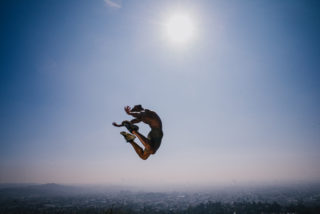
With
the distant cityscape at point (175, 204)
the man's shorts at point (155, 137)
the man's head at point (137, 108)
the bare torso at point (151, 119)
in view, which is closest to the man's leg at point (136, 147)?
the man's shorts at point (155, 137)

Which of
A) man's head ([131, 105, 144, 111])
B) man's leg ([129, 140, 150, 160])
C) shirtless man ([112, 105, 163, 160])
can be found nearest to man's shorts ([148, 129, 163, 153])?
shirtless man ([112, 105, 163, 160])

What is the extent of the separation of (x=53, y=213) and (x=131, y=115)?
68515 millimetres

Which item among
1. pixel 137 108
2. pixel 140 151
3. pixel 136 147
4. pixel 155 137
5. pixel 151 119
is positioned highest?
pixel 137 108

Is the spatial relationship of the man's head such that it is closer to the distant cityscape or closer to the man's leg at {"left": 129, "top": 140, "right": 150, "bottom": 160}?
the man's leg at {"left": 129, "top": 140, "right": 150, "bottom": 160}

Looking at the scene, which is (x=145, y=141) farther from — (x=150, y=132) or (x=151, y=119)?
(x=151, y=119)

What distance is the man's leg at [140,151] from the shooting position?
234 inches

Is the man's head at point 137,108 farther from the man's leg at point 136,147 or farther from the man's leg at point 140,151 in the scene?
the man's leg at point 140,151

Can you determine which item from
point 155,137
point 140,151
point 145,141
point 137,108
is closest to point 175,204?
point 140,151

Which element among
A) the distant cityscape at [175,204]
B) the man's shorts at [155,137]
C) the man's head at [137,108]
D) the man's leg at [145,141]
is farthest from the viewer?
the distant cityscape at [175,204]

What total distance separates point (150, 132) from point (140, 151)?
2.61 ft

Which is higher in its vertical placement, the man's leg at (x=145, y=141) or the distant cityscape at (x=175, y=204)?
the man's leg at (x=145, y=141)

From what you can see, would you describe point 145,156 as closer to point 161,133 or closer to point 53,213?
point 161,133

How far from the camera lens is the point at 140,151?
5.99 metres

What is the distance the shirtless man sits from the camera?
5848 millimetres
